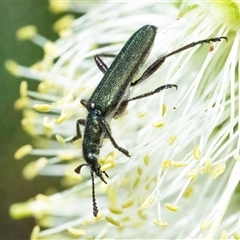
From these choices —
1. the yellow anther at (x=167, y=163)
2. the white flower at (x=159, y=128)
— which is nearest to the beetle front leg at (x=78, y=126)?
the white flower at (x=159, y=128)

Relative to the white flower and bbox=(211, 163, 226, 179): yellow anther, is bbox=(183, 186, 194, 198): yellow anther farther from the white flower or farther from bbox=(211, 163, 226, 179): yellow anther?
bbox=(211, 163, 226, 179): yellow anther

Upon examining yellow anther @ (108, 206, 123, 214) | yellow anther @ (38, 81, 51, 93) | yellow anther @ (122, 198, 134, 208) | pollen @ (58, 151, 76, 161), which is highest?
yellow anther @ (38, 81, 51, 93)

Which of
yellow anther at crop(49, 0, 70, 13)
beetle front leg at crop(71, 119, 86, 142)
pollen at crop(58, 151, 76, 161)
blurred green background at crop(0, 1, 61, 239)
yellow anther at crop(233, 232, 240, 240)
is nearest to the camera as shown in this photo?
yellow anther at crop(233, 232, 240, 240)

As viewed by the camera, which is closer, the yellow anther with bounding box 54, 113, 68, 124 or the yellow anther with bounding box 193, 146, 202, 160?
the yellow anther with bounding box 193, 146, 202, 160

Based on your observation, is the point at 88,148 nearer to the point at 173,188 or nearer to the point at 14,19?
the point at 173,188

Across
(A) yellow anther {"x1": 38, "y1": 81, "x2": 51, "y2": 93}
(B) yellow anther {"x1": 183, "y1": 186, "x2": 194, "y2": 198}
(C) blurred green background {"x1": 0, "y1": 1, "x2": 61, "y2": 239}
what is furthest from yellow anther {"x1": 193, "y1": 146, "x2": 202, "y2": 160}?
(C) blurred green background {"x1": 0, "y1": 1, "x2": 61, "y2": 239}

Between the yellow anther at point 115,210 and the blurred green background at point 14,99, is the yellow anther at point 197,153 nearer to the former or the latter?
the yellow anther at point 115,210

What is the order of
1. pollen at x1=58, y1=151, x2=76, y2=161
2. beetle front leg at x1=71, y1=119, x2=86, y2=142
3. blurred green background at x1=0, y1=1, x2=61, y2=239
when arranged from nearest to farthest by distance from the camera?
beetle front leg at x1=71, y1=119, x2=86, y2=142, pollen at x1=58, y1=151, x2=76, y2=161, blurred green background at x1=0, y1=1, x2=61, y2=239

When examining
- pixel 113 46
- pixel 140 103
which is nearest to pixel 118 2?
pixel 113 46
